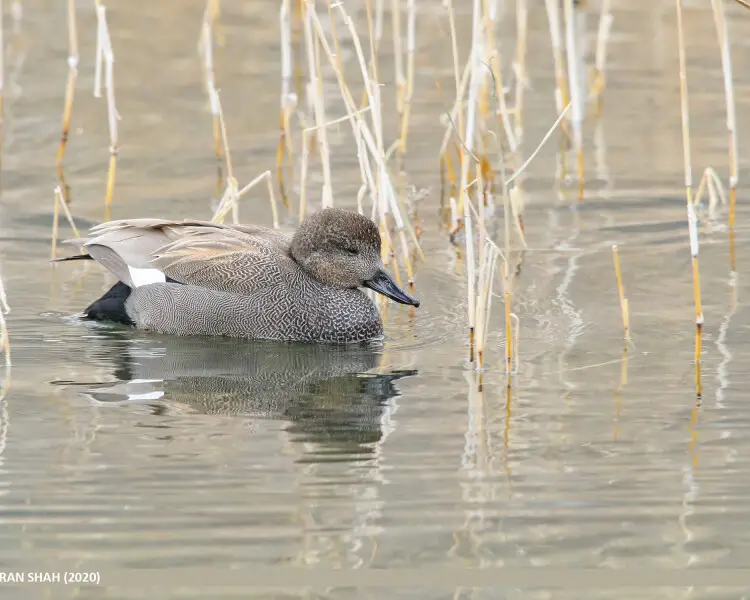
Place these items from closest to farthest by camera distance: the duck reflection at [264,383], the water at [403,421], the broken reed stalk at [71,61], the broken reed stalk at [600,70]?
the water at [403,421]
the duck reflection at [264,383]
the broken reed stalk at [71,61]
the broken reed stalk at [600,70]

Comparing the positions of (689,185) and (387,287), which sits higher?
(689,185)

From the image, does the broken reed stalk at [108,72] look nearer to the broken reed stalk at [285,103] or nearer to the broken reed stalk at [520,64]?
the broken reed stalk at [285,103]

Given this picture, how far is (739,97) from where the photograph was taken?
11992 mm

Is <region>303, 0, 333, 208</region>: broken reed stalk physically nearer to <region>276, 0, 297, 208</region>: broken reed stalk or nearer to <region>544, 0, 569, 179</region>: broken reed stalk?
<region>276, 0, 297, 208</region>: broken reed stalk

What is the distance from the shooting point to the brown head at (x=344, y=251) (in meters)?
7.04

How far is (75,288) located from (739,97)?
6.40 metres

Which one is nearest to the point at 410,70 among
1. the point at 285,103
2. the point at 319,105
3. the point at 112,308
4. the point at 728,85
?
the point at 285,103

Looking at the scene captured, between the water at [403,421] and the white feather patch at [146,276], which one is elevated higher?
the white feather patch at [146,276]

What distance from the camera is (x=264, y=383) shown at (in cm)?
642

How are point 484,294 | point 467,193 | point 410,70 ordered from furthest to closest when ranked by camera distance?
point 410,70
point 467,193
point 484,294

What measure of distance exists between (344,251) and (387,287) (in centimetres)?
28

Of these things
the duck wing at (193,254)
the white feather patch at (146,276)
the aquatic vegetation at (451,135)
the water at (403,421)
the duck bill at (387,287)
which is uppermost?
the aquatic vegetation at (451,135)

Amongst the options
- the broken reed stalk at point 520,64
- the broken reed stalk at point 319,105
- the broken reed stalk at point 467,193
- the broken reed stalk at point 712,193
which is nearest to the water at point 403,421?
the broken reed stalk at point 712,193

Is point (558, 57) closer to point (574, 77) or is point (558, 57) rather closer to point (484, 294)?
point (574, 77)
